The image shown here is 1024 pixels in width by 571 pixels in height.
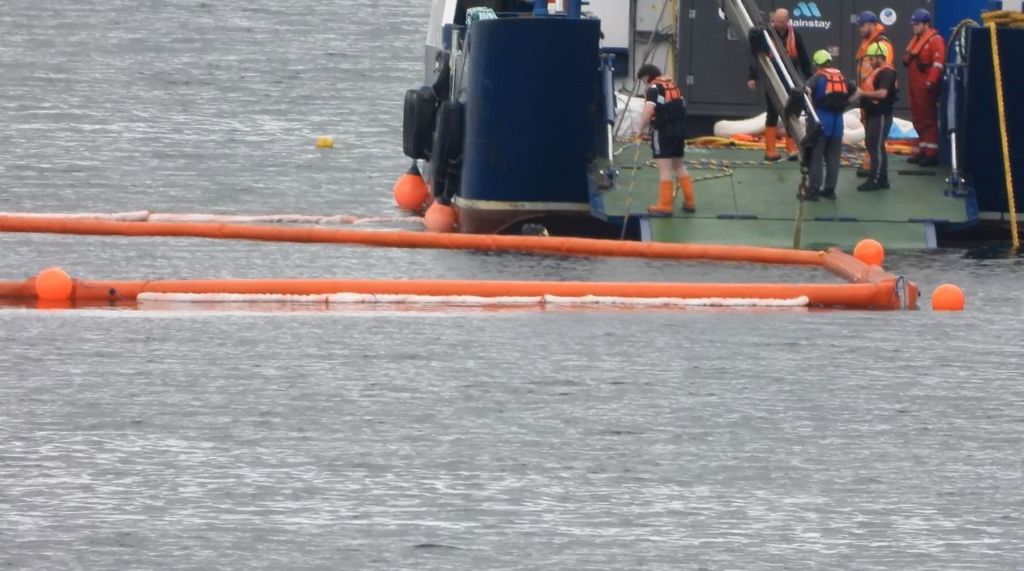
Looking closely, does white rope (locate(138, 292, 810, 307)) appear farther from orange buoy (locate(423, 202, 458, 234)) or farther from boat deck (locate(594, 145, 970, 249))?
orange buoy (locate(423, 202, 458, 234))

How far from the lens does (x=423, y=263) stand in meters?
15.8

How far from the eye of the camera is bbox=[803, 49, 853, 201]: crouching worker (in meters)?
16.6

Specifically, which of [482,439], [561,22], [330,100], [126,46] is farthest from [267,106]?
[482,439]

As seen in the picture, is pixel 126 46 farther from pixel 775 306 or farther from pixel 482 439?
pixel 482 439

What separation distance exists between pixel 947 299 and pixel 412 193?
7.53 meters

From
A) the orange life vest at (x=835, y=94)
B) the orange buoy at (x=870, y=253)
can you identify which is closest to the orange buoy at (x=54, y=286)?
the orange buoy at (x=870, y=253)

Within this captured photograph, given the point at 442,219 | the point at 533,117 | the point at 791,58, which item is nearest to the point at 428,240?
the point at 533,117

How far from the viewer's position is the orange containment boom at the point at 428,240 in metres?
15.2

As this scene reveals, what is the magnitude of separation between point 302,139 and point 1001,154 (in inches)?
596

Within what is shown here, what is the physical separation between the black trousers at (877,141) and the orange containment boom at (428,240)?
2.02 m

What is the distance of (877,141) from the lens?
1678 cm

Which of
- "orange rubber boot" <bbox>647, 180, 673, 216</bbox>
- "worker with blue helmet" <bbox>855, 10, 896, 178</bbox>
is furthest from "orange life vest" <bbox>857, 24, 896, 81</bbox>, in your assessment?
"orange rubber boot" <bbox>647, 180, 673, 216</bbox>

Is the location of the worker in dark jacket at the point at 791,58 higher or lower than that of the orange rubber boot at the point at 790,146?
higher

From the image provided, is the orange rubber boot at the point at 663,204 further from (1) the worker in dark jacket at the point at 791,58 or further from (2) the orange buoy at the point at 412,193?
(2) the orange buoy at the point at 412,193
